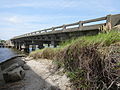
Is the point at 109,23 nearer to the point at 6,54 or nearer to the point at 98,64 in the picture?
the point at 98,64

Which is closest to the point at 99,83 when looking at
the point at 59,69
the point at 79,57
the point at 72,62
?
the point at 79,57

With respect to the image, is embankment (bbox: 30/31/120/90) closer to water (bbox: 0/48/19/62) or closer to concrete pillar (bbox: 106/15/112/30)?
concrete pillar (bbox: 106/15/112/30)

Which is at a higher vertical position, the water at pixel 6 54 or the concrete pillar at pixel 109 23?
the concrete pillar at pixel 109 23

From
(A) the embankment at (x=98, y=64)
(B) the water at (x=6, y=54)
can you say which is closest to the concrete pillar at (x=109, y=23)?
(A) the embankment at (x=98, y=64)

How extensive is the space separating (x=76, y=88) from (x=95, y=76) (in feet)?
2.30

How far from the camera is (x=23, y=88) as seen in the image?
4.50 meters

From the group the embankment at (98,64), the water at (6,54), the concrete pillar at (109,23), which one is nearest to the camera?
the embankment at (98,64)

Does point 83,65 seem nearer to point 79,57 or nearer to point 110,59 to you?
point 79,57

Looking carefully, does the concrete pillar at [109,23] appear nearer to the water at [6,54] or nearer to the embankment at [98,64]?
the embankment at [98,64]

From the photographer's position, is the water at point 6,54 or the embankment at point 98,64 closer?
the embankment at point 98,64

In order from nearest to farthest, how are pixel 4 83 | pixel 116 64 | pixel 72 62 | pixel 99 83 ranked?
pixel 116 64
pixel 99 83
pixel 72 62
pixel 4 83

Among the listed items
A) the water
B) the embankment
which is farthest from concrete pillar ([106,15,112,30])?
the water

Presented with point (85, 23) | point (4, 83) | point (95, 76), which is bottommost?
point (4, 83)

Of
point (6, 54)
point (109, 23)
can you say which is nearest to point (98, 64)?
point (109, 23)
